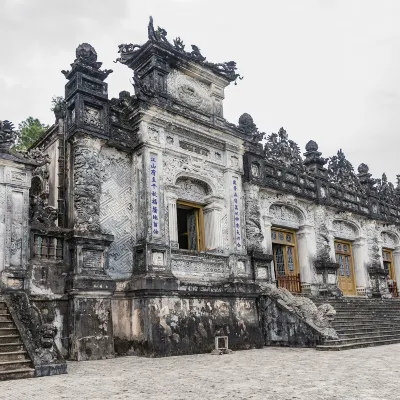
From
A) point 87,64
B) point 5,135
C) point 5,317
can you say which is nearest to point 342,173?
point 87,64

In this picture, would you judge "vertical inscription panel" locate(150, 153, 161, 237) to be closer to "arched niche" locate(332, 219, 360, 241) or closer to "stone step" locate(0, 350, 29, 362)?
"stone step" locate(0, 350, 29, 362)

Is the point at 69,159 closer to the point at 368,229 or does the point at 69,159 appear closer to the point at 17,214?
the point at 17,214

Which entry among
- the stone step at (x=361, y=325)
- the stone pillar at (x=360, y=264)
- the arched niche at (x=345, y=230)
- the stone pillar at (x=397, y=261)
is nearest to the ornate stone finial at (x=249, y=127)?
the arched niche at (x=345, y=230)

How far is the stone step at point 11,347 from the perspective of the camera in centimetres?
707

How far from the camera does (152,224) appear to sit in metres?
10.7

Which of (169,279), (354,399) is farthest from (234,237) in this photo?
(354,399)

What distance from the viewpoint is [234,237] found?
41.1 ft

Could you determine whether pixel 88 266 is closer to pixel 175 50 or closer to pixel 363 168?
Answer: pixel 175 50

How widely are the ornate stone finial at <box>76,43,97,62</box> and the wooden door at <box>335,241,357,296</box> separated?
11187mm

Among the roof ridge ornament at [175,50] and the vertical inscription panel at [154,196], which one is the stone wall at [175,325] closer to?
the vertical inscription panel at [154,196]

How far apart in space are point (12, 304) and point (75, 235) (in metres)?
2.05

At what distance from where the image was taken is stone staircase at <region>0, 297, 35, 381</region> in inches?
264

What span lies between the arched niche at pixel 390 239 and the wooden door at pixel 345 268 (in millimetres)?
2753

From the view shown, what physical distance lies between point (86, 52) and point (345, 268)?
39.8 ft
